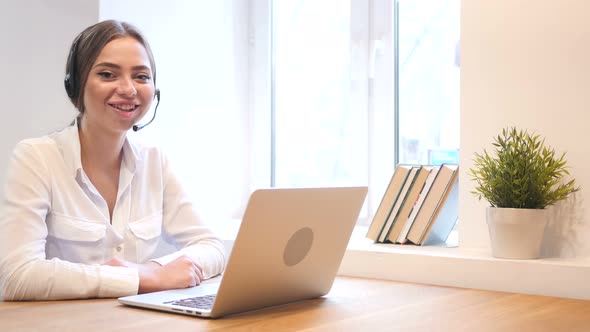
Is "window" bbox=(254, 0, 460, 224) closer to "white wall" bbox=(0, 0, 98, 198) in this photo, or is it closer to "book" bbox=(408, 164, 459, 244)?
"book" bbox=(408, 164, 459, 244)

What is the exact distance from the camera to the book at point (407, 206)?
6.81ft

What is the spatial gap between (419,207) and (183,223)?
63cm

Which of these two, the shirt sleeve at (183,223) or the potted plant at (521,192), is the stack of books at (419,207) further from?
the shirt sleeve at (183,223)

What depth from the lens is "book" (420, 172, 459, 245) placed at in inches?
80.7

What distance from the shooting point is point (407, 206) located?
209 centimetres

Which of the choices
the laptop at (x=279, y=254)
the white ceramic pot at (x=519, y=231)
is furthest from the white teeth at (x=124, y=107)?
the white ceramic pot at (x=519, y=231)

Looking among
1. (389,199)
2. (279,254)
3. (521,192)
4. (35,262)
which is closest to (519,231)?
(521,192)

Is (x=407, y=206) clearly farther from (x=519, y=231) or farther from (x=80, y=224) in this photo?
(x=80, y=224)

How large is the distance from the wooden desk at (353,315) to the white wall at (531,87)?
255 millimetres

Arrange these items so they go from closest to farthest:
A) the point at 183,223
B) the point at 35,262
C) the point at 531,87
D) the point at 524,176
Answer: the point at 35,262 → the point at 524,176 → the point at 531,87 → the point at 183,223

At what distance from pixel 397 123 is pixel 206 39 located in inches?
28.2

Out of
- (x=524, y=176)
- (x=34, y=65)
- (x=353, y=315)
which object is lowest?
(x=353, y=315)

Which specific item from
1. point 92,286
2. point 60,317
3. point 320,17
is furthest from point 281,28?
point 60,317

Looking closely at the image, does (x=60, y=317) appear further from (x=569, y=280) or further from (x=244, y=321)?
(x=569, y=280)
